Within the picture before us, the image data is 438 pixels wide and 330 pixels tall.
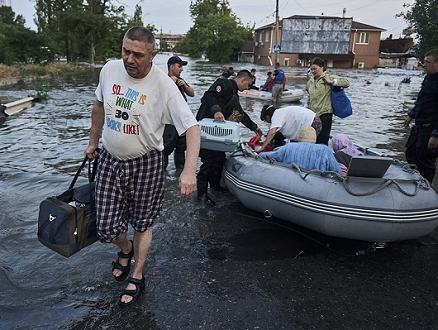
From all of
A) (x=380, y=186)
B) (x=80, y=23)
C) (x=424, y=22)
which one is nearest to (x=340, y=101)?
(x=380, y=186)

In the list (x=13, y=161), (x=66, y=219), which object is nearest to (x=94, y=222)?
(x=66, y=219)

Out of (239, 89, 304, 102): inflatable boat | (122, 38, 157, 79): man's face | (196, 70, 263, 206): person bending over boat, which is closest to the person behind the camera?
(122, 38, 157, 79): man's face

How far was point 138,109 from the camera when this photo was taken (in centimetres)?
254

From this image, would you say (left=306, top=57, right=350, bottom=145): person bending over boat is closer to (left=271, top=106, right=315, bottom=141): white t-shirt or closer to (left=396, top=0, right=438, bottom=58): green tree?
(left=271, top=106, right=315, bottom=141): white t-shirt

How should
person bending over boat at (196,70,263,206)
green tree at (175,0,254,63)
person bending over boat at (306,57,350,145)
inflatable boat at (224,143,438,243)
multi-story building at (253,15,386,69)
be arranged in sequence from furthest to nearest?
1. green tree at (175,0,254,63)
2. multi-story building at (253,15,386,69)
3. person bending over boat at (306,57,350,145)
4. person bending over boat at (196,70,263,206)
5. inflatable boat at (224,143,438,243)

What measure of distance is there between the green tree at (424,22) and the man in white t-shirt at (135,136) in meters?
17.1

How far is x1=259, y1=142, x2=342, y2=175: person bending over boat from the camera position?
3.98 metres

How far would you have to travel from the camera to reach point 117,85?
2.59 metres

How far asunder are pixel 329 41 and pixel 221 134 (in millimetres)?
52545

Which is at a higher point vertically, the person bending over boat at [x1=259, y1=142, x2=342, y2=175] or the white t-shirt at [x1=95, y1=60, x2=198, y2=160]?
the white t-shirt at [x1=95, y1=60, x2=198, y2=160]

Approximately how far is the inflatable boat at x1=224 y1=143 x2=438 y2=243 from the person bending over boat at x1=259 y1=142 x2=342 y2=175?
0.18m

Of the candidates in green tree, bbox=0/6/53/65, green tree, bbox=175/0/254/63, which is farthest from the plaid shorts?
green tree, bbox=175/0/254/63

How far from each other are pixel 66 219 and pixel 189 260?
1.32 meters

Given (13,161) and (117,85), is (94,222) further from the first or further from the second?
(13,161)
